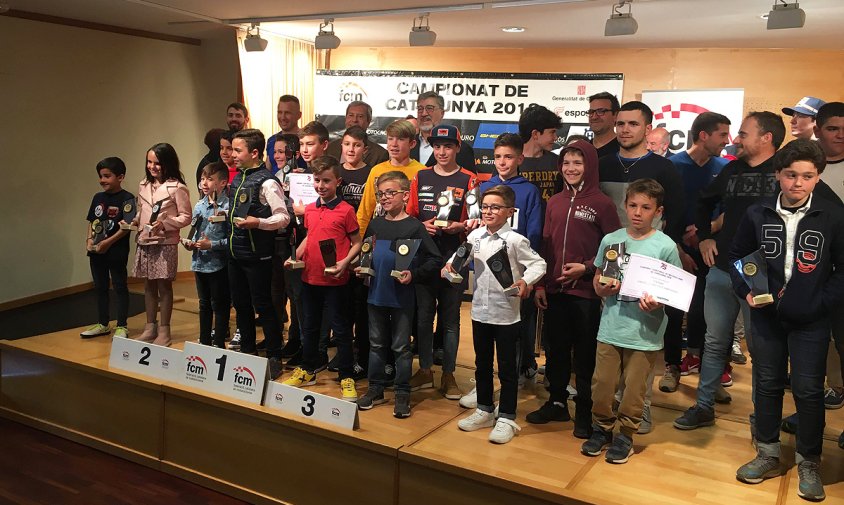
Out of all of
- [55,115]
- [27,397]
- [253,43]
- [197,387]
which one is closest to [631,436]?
[197,387]

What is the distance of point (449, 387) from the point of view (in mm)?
3857

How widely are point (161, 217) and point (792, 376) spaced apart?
11.2 ft

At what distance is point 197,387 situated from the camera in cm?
369

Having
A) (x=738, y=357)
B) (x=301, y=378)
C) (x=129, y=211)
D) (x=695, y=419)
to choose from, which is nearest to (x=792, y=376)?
(x=695, y=419)

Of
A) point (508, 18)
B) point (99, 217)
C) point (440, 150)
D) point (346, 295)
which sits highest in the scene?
point (508, 18)

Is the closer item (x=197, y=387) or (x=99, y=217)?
(x=197, y=387)

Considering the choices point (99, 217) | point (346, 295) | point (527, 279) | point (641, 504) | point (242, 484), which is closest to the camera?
point (641, 504)

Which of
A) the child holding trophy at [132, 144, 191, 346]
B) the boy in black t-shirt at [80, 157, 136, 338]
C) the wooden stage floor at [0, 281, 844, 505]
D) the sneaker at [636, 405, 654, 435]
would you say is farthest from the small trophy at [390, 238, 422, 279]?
the boy in black t-shirt at [80, 157, 136, 338]

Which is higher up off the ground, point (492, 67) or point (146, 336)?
point (492, 67)

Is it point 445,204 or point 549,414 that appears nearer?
point 549,414

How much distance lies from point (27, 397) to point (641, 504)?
348 cm

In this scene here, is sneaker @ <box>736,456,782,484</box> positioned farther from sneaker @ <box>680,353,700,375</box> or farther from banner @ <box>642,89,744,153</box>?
banner @ <box>642,89,744,153</box>

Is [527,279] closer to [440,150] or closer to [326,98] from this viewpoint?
[440,150]

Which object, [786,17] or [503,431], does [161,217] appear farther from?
[786,17]
